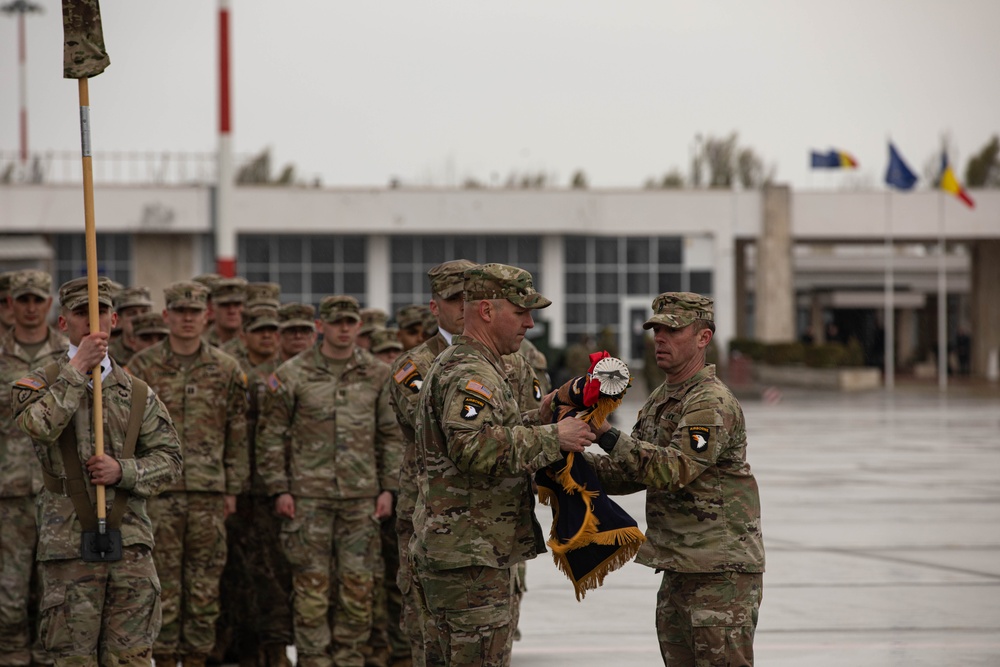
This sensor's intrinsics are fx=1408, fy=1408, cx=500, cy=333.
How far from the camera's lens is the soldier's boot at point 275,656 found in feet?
27.1

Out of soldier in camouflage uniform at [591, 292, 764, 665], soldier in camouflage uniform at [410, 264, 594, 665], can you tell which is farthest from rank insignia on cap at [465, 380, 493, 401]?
soldier in camouflage uniform at [591, 292, 764, 665]

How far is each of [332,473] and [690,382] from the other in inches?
113

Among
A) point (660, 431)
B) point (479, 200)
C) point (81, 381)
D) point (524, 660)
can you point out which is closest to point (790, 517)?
point (524, 660)

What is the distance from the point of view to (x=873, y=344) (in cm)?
5866

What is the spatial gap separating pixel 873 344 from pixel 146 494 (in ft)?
181

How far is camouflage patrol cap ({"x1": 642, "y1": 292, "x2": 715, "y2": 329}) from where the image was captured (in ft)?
19.2

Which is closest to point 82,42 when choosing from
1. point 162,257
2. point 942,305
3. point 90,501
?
point 90,501

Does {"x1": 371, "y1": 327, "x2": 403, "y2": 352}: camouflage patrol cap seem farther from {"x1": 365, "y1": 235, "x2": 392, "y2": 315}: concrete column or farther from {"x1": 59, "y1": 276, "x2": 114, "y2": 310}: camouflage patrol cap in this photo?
{"x1": 365, "y1": 235, "x2": 392, "y2": 315}: concrete column

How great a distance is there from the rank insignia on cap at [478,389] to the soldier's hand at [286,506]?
10.6 ft

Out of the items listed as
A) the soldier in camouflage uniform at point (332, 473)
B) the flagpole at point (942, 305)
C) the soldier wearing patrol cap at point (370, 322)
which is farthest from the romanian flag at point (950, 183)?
the soldier in camouflage uniform at point (332, 473)

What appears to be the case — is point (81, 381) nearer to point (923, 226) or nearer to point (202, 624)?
point (202, 624)

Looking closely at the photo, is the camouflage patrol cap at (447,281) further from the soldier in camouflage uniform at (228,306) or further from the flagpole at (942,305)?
the flagpole at (942,305)

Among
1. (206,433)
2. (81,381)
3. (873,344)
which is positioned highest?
(81,381)

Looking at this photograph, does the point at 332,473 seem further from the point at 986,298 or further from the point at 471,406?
the point at 986,298
